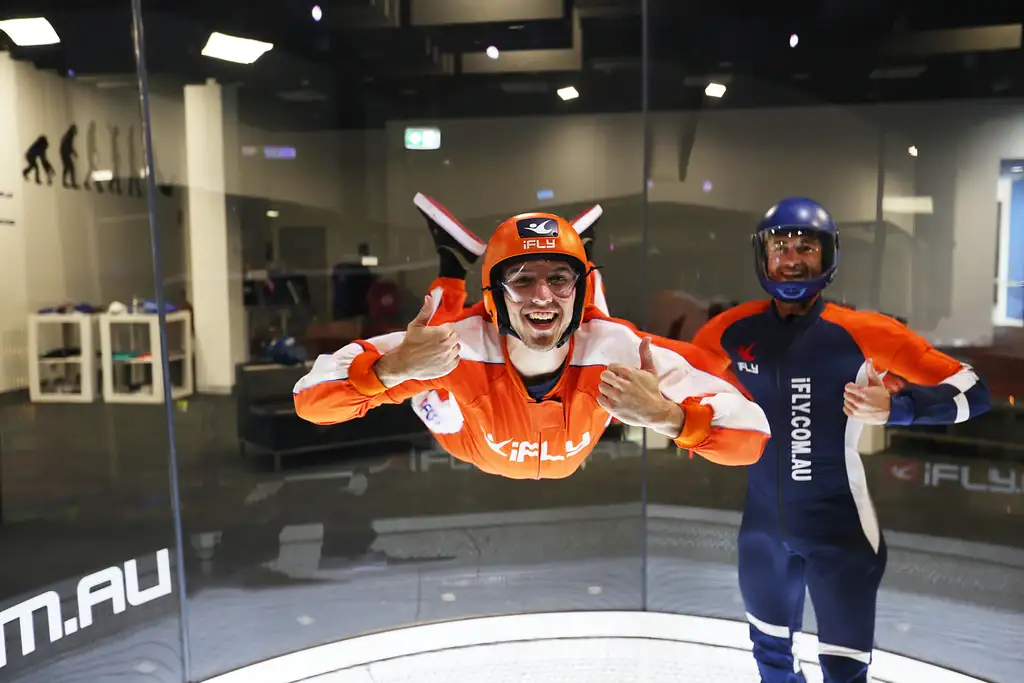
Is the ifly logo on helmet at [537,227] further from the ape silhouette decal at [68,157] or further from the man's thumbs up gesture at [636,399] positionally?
the ape silhouette decal at [68,157]

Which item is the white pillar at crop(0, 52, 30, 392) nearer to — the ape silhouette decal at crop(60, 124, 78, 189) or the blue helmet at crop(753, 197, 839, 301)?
the ape silhouette decal at crop(60, 124, 78, 189)

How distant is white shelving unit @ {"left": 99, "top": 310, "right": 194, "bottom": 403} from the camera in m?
3.49

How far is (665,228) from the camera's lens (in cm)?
466

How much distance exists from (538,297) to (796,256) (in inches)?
43.4

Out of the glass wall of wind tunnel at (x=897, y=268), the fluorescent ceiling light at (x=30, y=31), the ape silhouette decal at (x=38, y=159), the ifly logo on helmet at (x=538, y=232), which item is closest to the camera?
the ifly logo on helmet at (x=538, y=232)

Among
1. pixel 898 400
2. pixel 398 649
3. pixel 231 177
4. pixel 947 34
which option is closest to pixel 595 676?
pixel 398 649

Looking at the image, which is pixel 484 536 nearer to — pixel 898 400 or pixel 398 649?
pixel 398 649

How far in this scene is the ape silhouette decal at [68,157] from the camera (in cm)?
330

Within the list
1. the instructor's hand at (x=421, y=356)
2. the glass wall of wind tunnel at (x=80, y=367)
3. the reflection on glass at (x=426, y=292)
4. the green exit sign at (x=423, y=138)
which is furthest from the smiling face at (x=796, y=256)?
the glass wall of wind tunnel at (x=80, y=367)

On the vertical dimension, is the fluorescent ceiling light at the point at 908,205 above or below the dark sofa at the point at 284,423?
above

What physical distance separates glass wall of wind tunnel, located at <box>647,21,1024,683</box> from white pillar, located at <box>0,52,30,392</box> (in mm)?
3567

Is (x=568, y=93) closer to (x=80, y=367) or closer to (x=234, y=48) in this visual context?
(x=234, y=48)

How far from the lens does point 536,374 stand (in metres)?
2.22

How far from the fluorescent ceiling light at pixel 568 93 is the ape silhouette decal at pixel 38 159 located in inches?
113
